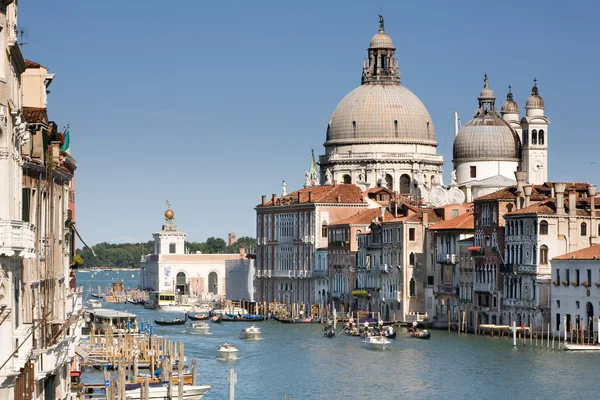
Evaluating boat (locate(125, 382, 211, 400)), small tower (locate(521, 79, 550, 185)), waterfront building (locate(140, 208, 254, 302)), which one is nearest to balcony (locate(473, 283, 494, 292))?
small tower (locate(521, 79, 550, 185))

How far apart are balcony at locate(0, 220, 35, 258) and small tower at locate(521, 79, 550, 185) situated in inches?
2867

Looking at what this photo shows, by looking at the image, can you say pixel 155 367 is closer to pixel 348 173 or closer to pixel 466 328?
pixel 466 328

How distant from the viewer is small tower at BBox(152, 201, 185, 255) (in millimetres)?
119125

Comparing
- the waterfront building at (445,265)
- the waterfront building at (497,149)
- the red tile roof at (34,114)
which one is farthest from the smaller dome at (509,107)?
Result: the red tile roof at (34,114)

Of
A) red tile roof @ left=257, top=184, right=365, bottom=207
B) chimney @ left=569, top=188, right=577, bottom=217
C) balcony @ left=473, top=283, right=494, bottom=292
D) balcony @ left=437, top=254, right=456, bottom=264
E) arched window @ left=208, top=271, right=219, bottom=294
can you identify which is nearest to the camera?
chimney @ left=569, top=188, right=577, bottom=217

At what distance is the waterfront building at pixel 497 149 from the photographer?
3504 inches

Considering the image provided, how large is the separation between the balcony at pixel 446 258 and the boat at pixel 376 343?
10875 millimetres

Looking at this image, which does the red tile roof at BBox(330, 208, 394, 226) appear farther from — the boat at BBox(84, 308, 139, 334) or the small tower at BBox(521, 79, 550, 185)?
the boat at BBox(84, 308, 139, 334)

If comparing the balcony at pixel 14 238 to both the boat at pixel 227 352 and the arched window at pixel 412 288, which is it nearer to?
the boat at pixel 227 352

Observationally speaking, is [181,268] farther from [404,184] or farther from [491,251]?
[491,251]

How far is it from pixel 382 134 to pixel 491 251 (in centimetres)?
3379

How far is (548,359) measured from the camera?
49.0m

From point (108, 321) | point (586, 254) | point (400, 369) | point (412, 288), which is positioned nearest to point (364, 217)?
point (412, 288)

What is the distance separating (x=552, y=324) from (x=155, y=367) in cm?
1778
